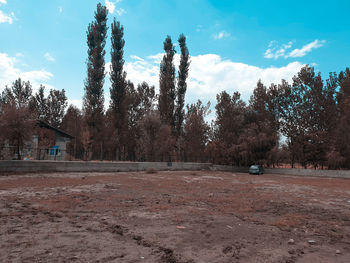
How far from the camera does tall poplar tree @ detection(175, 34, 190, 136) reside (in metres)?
40.0

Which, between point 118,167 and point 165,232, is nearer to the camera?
point 165,232

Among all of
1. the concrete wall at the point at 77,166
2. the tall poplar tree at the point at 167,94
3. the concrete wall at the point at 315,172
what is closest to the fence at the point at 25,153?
the concrete wall at the point at 77,166

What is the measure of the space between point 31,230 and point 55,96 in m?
67.0

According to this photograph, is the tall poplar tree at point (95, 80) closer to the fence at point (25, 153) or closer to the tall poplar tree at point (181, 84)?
the fence at point (25, 153)

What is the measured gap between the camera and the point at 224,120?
1639 inches

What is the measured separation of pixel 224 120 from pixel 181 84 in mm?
9946

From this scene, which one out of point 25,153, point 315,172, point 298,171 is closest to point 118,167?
point 25,153

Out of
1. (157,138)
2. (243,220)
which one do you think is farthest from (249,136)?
(243,220)

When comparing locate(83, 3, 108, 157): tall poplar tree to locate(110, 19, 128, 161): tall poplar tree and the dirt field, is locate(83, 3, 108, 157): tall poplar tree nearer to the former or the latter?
locate(110, 19, 128, 161): tall poplar tree

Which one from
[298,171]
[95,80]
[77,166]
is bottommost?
[298,171]

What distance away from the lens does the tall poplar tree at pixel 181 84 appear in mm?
39969

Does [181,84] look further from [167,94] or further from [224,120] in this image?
[224,120]

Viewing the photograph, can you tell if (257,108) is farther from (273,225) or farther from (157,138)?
(273,225)

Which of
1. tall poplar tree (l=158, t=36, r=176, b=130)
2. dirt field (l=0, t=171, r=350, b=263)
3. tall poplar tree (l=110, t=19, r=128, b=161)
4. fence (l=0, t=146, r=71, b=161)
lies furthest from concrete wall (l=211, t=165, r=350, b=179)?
dirt field (l=0, t=171, r=350, b=263)
